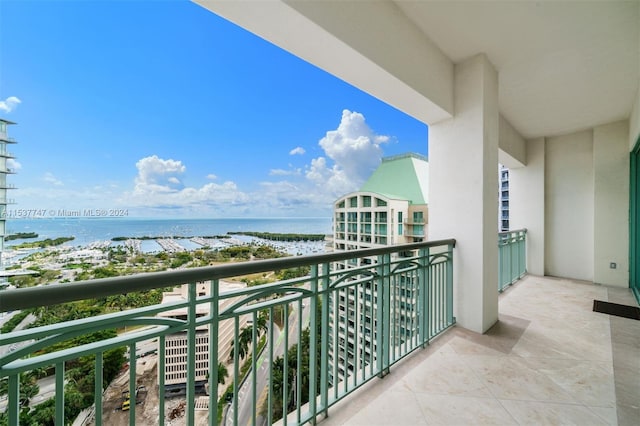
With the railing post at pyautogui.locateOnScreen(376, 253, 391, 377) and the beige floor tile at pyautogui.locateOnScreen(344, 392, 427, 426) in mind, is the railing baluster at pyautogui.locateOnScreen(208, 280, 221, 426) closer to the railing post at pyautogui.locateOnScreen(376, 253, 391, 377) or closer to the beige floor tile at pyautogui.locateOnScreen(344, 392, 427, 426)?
the beige floor tile at pyautogui.locateOnScreen(344, 392, 427, 426)

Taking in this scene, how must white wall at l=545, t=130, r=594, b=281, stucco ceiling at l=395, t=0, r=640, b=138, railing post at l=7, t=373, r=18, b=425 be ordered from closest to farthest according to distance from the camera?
1. railing post at l=7, t=373, r=18, b=425
2. stucco ceiling at l=395, t=0, r=640, b=138
3. white wall at l=545, t=130, r=594, b=281

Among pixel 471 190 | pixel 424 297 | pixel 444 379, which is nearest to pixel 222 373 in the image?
pixel 444 379

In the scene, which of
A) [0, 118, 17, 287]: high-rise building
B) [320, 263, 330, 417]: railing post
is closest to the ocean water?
[0, 118, 17, 287]: high-rise building

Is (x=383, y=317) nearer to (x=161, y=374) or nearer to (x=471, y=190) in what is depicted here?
(x=161, y=374)

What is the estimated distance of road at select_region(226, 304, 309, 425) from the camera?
4.24 ft

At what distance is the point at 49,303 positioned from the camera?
745mm

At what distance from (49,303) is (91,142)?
235 cm

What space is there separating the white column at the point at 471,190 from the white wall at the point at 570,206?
11.7ft

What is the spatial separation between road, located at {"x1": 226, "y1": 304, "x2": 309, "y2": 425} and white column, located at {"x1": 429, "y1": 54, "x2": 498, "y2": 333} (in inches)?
79.9

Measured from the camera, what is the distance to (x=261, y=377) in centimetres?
138

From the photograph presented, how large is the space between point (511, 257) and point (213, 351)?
5172 mm

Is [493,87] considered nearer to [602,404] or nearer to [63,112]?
[602,404]

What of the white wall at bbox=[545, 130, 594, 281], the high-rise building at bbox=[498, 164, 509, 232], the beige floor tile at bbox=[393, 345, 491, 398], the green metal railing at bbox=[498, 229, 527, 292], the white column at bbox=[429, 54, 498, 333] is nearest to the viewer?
the beige floor tile at bbox=[393, 345, 491, 398]

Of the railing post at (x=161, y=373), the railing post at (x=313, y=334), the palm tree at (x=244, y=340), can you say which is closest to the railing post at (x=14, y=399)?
the railing post at (x=161, y=373)
